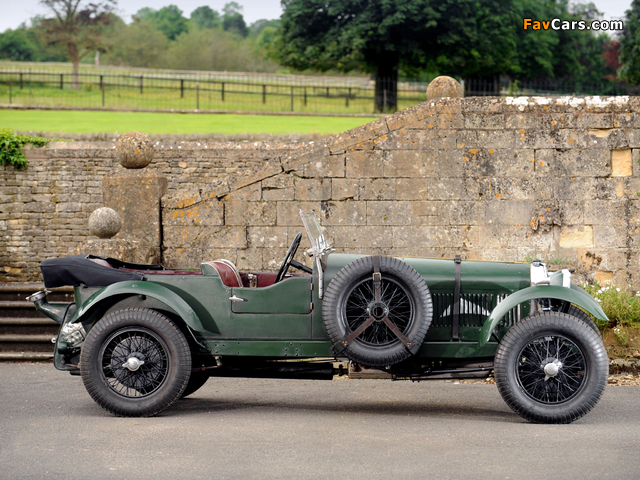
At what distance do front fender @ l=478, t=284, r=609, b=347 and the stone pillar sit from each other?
5215 millimetres

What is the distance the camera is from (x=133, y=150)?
379 inches

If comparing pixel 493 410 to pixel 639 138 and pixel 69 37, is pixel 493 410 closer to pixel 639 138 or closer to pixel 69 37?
pixel 639 138

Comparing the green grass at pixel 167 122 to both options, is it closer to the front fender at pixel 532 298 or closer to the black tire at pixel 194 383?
the black tire at pixel 194 383

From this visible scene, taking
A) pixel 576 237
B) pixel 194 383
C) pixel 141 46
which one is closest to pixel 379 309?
pixel 194 383

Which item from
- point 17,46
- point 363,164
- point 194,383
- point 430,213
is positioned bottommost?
point 194,383

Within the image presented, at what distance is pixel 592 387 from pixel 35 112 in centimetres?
2560

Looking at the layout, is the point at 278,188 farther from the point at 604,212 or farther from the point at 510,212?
the point at 604,212

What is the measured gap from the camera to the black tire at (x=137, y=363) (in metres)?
5.69

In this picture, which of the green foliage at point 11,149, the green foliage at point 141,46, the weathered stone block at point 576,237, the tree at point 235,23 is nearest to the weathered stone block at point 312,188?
the weathered stone block at point 576,237

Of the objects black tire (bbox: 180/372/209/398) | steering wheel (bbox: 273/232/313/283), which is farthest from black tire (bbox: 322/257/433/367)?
black tire (bbox: 180/372/209/398)

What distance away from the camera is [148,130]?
71.5ft

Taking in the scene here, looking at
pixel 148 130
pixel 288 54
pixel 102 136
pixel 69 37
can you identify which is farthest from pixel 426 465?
pixel 69 37

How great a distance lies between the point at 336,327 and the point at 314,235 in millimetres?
894

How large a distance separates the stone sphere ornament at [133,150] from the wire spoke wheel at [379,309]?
5.01 metres
